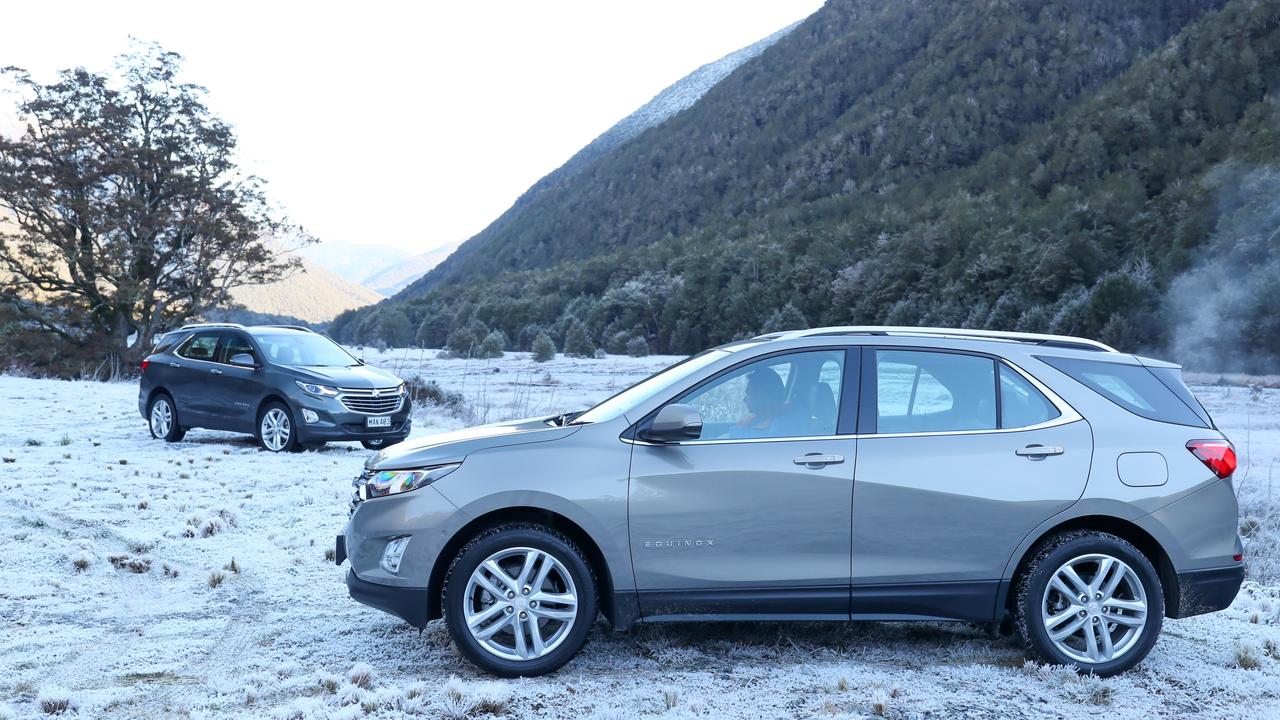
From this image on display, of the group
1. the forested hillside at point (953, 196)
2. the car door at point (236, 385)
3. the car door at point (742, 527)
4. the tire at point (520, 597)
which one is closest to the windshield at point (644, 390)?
the car door at point (742, 527)

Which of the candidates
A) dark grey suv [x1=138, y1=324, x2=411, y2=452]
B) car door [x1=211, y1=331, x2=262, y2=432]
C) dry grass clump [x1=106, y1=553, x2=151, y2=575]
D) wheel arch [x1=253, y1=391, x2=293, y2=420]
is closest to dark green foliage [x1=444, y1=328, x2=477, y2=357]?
dark grey suv [x1=138, y1=324, x2=411, y2=452]

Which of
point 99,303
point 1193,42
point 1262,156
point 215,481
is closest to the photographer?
point 215,481

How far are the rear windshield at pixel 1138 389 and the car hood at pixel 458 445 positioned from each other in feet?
8.23

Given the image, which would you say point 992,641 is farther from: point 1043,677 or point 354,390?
point 354,390

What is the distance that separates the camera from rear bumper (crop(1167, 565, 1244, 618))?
4945mm

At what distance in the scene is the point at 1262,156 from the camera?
132 ft

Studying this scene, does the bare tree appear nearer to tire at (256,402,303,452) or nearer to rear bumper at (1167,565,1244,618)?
tire at (256,402,303,452)

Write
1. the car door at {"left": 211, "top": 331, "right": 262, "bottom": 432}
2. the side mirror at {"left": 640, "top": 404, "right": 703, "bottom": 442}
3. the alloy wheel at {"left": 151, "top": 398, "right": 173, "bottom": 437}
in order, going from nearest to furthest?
the side mirror at {"left": 640, "top": 404, "right": 703, "bottom": 442} → the car door at {"left": 211, "top": 331, "right": 262, "bottom": 432} → the alloy wheel at {"left": 151, "top": 398, "right": 173, "bottom": 437}

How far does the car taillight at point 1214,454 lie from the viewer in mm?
4961

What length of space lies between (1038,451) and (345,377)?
33.4 feet

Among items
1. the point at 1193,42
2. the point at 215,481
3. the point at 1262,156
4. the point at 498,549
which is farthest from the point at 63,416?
the point at 1193,42

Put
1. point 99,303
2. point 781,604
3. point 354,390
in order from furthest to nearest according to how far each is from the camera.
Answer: point 99,303
point 354,390
point 781,604

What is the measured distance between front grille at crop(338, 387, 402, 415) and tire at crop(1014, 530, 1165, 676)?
9.93 metres

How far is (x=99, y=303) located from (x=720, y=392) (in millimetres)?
34050
